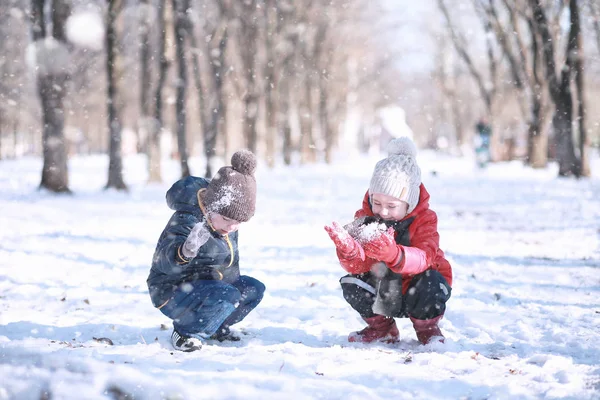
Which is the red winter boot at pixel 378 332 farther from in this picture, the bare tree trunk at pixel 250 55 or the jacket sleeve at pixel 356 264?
the bare tree trunk at pixel 250 55

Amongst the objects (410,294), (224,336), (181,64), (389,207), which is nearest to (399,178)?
(389,207)

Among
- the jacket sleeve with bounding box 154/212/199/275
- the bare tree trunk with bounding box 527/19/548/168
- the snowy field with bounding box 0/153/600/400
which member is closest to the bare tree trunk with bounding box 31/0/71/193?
the snowy field with bounding box 0/153/600/400

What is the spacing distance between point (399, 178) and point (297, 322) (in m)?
1.42

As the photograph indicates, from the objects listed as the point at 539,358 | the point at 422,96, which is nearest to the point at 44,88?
the point at 539,358

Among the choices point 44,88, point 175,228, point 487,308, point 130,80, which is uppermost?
point 130,80

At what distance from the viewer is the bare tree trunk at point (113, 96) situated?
13.3m

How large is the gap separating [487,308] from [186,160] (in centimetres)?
1151

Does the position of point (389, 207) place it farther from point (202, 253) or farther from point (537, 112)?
point (537, 112)

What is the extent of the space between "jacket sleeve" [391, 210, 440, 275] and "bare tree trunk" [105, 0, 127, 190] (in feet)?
36.9

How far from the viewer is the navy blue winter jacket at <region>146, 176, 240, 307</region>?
3.16 m

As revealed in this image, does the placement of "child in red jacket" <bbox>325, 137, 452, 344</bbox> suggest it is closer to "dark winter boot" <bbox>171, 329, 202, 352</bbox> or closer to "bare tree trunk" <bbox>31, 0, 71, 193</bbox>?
"dark winter boot" <bbox>171, 329, 202, 352</bbox>

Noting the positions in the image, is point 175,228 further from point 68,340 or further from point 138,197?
point 138,197

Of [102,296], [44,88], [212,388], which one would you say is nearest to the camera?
[212,388]

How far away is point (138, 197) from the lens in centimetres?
1306
